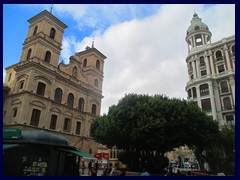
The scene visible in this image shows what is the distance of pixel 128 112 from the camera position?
20.0 m

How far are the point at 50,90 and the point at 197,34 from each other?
1199 inches

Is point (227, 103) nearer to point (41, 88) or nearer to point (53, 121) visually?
point (53, 121)

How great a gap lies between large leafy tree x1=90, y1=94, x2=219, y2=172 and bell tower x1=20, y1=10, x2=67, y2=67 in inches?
546

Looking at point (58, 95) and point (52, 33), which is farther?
point (52, 33)

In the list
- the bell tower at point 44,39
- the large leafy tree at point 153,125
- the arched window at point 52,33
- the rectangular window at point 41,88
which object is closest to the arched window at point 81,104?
the bell tower at point 44,39

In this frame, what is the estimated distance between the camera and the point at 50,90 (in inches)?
1096

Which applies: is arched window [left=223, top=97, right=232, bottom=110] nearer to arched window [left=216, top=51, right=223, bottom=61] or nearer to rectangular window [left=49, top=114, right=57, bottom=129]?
arched window [left=216, top=51, right=223, bottom=61]

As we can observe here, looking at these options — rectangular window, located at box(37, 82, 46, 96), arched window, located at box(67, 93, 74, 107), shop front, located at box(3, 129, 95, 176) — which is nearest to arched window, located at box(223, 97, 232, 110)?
arched window, located at box(67, 93, 74, 107)

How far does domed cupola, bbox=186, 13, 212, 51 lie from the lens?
40000mm

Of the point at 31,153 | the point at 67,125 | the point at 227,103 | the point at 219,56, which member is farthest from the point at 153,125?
the point at 219,56
